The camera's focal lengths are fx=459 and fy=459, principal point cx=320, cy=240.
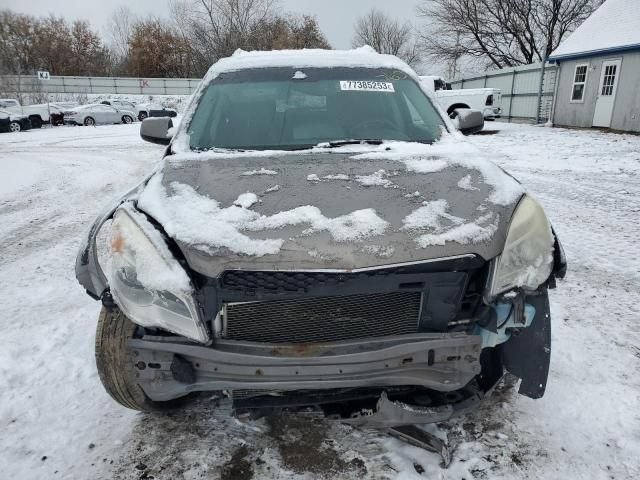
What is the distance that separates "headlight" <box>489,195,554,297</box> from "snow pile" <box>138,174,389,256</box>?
0.49 metres

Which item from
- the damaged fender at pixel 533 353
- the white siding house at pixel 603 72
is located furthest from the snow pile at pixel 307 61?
the white siding house at pixel 603 72

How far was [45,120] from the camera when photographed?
2497cm

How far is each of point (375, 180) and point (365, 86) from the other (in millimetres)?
1297

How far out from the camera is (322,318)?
1777 mm

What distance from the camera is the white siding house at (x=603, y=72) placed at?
47.8ft

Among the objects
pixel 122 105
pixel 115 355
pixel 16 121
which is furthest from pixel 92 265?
pixel 122 105

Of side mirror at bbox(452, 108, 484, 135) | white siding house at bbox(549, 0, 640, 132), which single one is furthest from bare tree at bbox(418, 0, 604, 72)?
side mirror at bbox(452, 108, 484, 135)

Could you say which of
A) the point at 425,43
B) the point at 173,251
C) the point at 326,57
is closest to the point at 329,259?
the point at 173,251

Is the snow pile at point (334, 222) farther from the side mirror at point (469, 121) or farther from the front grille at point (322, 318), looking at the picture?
the side mirror at point (469, 121)

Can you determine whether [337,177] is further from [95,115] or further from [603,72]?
[95,115]

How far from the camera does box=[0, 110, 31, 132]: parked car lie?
2040 centimetres

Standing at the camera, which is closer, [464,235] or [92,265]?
[464,235]

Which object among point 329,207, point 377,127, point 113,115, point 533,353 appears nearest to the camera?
point 329,207

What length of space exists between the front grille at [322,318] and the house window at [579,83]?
18.3m
